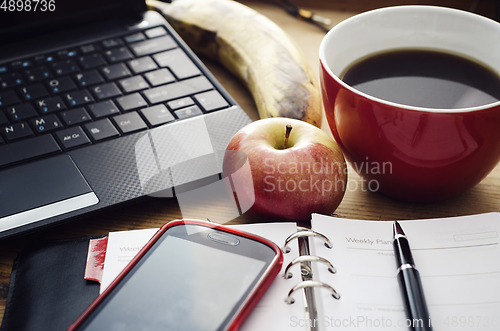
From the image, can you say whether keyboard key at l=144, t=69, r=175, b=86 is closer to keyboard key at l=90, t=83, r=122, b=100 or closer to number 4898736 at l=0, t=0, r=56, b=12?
keyboard key at l=90, t=83, r=122, b=100

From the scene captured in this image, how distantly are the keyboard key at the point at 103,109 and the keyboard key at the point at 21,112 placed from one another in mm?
70

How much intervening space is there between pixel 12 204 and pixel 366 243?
0.36m

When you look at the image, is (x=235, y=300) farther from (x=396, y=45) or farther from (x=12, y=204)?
(x=396, y=45)

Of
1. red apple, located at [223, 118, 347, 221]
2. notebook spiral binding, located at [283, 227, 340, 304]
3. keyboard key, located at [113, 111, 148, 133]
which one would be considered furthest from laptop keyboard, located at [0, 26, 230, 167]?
notebook spiral binding, located at [283, 227, 340, 304]

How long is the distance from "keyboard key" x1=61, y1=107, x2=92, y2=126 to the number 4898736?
21 centimetres

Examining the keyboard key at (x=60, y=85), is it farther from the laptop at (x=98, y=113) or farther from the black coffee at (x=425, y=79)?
the black coffee at (x=425, y=79)

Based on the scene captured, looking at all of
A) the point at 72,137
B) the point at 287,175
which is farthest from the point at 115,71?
the point at 287,175

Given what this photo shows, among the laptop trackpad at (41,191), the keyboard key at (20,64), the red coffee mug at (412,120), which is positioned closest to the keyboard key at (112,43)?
the keyboard key at (20,64)

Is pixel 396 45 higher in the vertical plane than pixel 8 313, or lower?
higher

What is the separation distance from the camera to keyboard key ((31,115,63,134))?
0.51 meters

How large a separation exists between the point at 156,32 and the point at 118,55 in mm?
78

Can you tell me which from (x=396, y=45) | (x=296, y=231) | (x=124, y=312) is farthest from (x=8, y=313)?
(x=396, y=45)

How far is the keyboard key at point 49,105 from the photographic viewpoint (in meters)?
0.53

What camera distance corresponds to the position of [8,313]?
0.36 m
